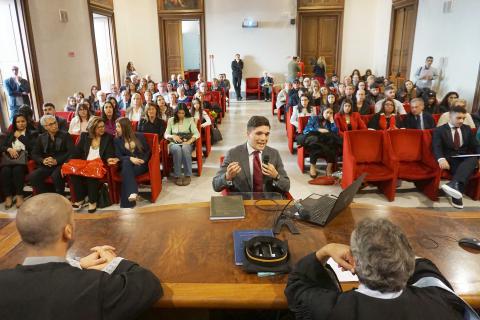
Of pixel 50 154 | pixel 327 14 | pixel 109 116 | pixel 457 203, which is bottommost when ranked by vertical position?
pixel 457 203

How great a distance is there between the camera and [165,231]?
2061mm

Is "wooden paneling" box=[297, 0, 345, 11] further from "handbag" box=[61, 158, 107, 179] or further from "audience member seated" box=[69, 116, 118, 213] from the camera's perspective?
"handbag" box=[61, 158, 107, 179]

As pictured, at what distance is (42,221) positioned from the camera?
52.7 inches

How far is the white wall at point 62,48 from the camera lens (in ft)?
25.9

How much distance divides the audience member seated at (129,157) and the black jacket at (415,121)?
3.74 metres

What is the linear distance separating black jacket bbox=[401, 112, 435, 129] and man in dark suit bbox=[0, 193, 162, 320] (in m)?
4.98

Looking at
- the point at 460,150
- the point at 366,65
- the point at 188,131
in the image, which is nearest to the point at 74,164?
the point at 188,131

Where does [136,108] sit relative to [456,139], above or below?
above

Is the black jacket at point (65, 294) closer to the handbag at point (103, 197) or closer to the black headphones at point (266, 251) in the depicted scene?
the black headphones at point (266, 251)

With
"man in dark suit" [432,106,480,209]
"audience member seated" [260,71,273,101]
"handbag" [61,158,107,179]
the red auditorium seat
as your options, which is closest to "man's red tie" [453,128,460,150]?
"man in dark suit" [432,106,480,209]

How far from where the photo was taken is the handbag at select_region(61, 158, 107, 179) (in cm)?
430

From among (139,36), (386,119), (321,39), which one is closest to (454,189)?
(386,119)

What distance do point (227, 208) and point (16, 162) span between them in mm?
3487

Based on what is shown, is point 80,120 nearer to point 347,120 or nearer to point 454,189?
point 347,120
